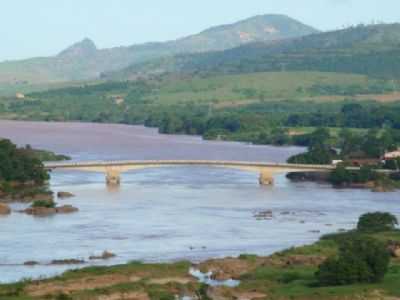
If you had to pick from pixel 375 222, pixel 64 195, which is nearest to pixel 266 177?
pixel 64 195

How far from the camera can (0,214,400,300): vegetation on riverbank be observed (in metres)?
48.2

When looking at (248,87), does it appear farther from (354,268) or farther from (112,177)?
(354,268)

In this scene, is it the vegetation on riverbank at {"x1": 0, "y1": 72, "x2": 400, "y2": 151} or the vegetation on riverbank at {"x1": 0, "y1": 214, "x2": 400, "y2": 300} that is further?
the vegetation on riverbank at {"x1": 0, "y1": 72, "x2": 400, "y2": 151}

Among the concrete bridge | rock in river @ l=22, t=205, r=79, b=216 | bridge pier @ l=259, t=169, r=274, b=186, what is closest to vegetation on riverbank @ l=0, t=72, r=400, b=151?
the concrete bridge

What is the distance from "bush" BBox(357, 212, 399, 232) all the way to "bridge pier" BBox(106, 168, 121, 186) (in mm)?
23665

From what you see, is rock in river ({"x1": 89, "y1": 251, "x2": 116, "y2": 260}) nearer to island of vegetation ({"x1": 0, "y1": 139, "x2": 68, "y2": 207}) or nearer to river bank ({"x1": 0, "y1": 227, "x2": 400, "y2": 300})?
river bank ({"x1": 0, "y1": 227, "x2": 400, "y2": 300})

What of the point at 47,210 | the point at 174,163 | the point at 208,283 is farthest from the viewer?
the point at 174,163

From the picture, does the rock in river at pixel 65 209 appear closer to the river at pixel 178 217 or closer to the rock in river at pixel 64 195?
the river at pixel 178 217

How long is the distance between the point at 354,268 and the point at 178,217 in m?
20.5

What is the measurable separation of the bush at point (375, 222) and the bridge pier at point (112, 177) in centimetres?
2366

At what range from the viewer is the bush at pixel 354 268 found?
49.3 metres

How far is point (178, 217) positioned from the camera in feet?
227

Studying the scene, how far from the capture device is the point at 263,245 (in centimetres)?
6044

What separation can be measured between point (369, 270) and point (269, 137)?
77037mm
